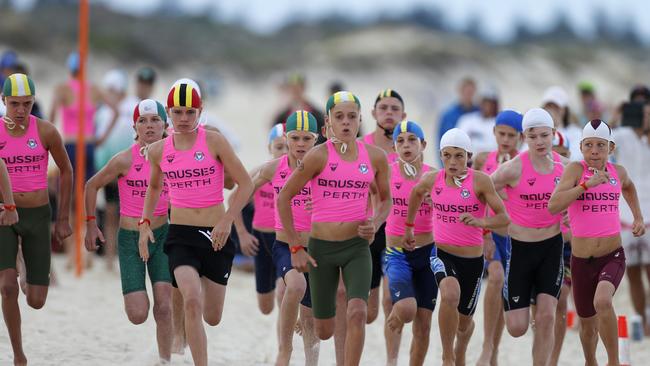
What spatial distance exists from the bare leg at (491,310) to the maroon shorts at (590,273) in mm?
1026

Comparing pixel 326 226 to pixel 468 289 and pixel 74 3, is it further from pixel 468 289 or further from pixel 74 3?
pixel 74 3

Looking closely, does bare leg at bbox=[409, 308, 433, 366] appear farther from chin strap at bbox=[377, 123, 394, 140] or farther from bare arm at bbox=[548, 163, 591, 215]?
chin strap at bbox=[377, 123, 394, 140]

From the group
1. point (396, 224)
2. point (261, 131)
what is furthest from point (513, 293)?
point (261, 131)

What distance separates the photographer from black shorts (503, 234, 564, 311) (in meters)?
10.2

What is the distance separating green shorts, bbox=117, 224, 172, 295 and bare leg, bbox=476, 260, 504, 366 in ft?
9.64

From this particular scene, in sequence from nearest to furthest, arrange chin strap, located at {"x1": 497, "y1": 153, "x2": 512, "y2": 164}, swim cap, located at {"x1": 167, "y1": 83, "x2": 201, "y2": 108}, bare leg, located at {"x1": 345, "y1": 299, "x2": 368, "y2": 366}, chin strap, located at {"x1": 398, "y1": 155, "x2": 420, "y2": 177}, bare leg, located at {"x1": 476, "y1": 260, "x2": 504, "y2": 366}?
bare leg, located at {"x1": 345, "y1": 299, "x2": 368, "y2": 366}
swim cap, located at {"x1": 167, "y1": 83, "x2": 201, "y2": 108}
chin strap, located at {"x1": 398, "y1": 155, "x2": 420, "y2": 177}
bare leg, located at {"x1": 476, "y1": 260, "x2": 504, "y2": 366}
chin strap, located at {"x1": 497, "y1": 153, "x2": 512, "y2": 164}

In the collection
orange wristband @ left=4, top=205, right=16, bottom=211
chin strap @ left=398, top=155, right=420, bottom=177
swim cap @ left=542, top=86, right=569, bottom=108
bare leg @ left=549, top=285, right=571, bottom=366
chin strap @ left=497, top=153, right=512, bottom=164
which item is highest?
swim cap @ left=542, top=86, right=569, bottom=108

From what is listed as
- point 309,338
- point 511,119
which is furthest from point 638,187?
point 309,338

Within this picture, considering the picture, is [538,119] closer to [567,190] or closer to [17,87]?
[567,190]

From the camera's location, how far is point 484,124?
16.9 metres

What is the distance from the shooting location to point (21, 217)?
987cm

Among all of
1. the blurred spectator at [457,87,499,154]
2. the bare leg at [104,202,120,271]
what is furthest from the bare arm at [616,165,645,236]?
the bare leg at [104,202,120,271]

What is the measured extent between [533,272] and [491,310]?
699 millimetres

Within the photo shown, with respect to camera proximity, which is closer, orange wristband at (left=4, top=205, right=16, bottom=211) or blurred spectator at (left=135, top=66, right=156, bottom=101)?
orange wristband at (left=4, top=205, right=16, bottom=211)
